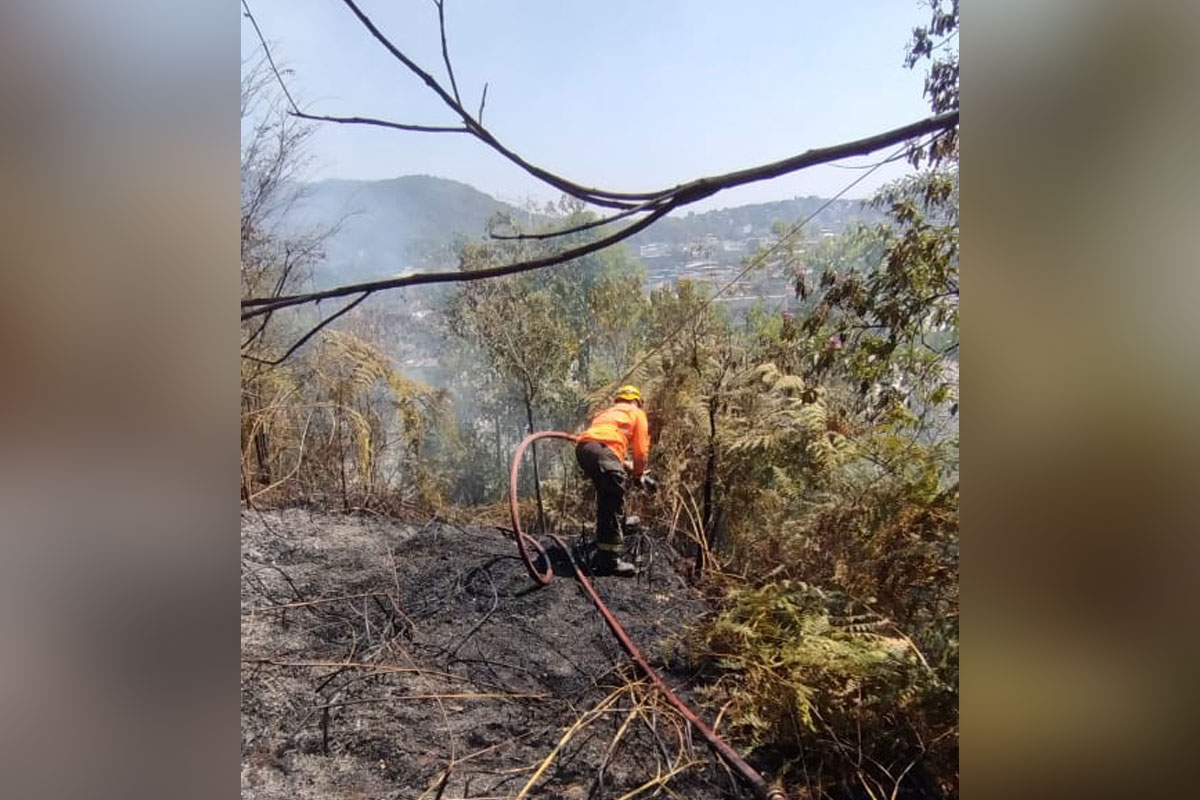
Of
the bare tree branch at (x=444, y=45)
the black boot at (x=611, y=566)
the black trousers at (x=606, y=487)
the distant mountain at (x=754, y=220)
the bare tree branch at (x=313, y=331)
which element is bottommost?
the black boot at (x=611, y=566)

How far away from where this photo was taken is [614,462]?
1.73m

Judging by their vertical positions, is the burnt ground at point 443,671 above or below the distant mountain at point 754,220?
below

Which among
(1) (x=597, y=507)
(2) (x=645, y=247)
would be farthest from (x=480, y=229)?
(1) (x=597, y=507)

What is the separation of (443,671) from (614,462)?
2.09 feet

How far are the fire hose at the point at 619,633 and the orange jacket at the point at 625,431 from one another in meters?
0.09

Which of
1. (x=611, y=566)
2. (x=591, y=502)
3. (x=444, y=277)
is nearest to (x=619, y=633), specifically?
(x=611, y=566)

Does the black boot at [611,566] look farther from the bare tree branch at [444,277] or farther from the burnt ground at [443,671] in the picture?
the bare tree branch at [444,277]

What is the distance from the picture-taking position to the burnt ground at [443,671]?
5.38ft

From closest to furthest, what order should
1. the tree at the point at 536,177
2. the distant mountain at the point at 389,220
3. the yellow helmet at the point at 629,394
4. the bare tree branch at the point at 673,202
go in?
the bare tree branch at the point at 673,202 → the tree at the point at 536,177 → the yellow helmet at the point at 629,394 → the distant mountain at the point at 389,220
